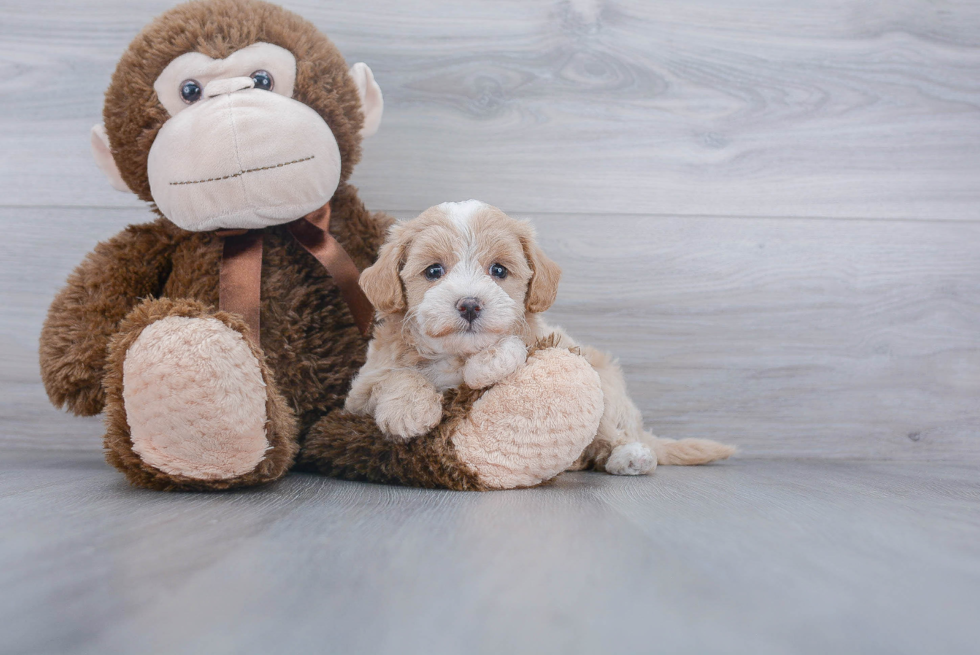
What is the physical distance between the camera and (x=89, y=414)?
40.0 inches

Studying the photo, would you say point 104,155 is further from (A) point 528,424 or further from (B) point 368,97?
(A) point 528,424

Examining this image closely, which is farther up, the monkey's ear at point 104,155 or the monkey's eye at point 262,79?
the monkey's eye at point 262,79

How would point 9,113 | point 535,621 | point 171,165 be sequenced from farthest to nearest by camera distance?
point 9,113, point 171,165, point 535,621

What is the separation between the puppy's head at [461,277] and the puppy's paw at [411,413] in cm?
8

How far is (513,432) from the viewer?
88 centimetres

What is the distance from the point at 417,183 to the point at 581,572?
99cm

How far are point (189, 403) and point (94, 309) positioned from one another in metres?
0.32

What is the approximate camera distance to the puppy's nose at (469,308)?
867mm

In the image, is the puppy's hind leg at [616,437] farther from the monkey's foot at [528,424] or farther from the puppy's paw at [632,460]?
the monkey's foot at [528,424]

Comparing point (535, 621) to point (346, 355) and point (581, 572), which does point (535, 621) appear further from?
point (346, 355)

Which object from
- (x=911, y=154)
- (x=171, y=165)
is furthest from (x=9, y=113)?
(x=911, y=154)

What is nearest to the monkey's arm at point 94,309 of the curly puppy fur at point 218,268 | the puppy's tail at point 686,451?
the curly puppy fur at point 218,268

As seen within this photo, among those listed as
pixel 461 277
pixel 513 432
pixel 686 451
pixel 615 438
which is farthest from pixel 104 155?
pixel 686 451

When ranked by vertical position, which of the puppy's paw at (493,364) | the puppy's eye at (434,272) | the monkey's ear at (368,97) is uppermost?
the monkey's ear at (368,97)
